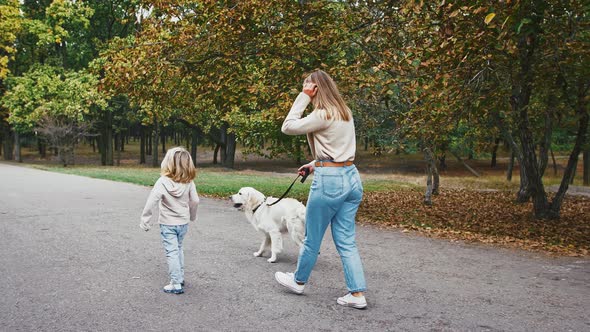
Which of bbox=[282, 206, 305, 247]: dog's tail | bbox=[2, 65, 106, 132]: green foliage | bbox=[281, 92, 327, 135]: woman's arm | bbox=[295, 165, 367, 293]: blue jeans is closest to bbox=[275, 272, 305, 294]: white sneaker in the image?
bbox=[295, 165, 367, 293]: blue jeans

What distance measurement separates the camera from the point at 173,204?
4855mm

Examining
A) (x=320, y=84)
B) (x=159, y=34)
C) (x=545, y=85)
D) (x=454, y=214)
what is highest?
(x=159, y=34)

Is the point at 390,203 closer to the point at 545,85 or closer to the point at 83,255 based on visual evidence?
the point at 545,85

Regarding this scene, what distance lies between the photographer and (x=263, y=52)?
1128 centimetres

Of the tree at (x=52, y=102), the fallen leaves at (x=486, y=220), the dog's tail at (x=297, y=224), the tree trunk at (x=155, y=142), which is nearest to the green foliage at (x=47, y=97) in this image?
the tree at (x=52, y=102)

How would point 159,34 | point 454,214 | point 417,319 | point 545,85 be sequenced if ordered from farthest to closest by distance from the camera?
1. point 454,214
2. point 159,34
3. point 545,85
4. point 417,319

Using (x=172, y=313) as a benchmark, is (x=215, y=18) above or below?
above

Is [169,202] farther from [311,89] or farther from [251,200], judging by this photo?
[311,89]

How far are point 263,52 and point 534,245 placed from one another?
23.1ft

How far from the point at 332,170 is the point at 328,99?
26.0 inches

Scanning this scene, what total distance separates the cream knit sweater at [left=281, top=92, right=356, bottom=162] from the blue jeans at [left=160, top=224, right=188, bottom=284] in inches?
62.9

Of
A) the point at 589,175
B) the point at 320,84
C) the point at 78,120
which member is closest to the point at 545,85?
the point at 320,84

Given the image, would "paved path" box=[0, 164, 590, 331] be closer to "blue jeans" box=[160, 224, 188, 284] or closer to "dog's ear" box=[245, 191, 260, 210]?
"blue jeans" box=[160, 224, 188, 284]

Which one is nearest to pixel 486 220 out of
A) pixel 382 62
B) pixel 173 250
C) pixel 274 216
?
pixel 382 62
